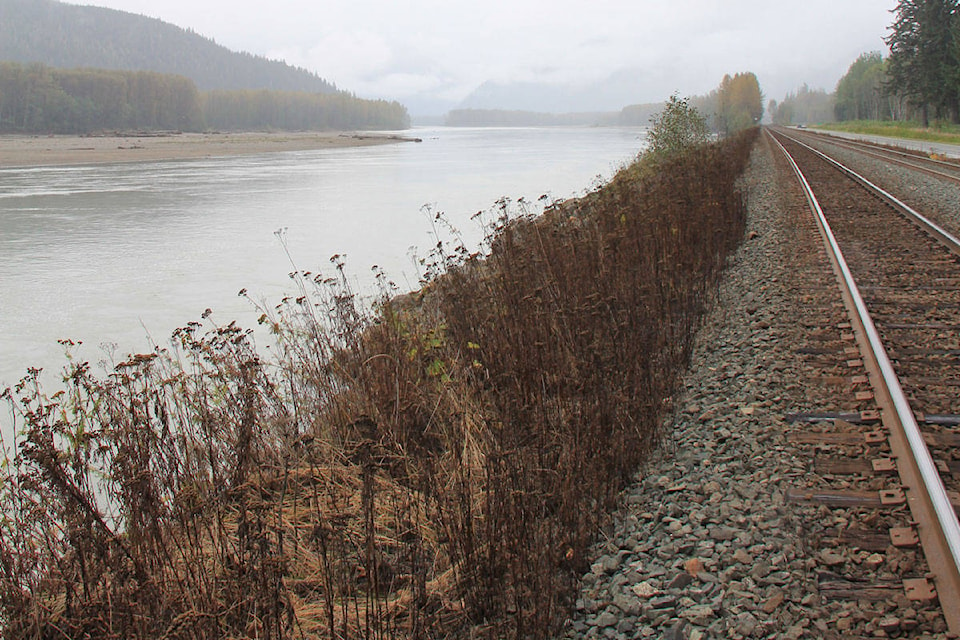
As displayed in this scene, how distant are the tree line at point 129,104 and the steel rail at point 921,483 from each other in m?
120

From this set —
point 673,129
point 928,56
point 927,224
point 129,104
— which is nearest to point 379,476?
point 927,224

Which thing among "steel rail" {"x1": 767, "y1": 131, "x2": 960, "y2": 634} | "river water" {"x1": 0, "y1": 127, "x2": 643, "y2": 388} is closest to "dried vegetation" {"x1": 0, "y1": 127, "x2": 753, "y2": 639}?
"steel rail" {"x1": 767, "y1": 131, "x2": 960, "y2": 634}

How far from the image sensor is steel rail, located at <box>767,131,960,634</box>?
2.60 meters

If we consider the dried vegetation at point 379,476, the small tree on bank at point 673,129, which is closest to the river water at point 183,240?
the small tree on bank at point 673,129

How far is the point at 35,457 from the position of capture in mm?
2830

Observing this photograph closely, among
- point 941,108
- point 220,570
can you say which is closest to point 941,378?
point 220,570

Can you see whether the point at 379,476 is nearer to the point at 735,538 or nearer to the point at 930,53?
the point at 735,538

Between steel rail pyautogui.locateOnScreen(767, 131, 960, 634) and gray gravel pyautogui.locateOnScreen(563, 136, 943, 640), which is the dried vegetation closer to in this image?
gray gravel pyautogui.locateOnScreen(563, 136, 943, 640)

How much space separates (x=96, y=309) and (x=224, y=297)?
5.94ft

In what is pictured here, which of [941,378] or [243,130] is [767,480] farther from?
[243,130]

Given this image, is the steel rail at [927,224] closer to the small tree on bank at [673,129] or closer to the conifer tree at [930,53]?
the small tree on bank at [673,129]

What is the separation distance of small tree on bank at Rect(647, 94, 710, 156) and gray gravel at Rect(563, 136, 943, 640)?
16410 mm

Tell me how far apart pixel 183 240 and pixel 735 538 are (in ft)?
53.8

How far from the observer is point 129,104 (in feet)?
383
